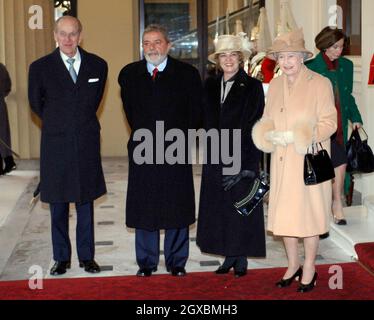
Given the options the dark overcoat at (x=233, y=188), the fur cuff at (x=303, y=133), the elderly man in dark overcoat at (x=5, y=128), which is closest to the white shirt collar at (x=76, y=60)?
the dark overcoat at (x=233, y=188)

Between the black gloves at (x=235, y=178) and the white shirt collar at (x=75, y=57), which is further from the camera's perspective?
the white shirt collar at (x=75, y=57)

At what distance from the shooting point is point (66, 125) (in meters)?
4.59

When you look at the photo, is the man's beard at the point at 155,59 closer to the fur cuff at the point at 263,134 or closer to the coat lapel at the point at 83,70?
the coat lapel at the point at 83,70

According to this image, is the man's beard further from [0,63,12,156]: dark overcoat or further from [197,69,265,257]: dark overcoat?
[0,63,12,156]: dark overcoat

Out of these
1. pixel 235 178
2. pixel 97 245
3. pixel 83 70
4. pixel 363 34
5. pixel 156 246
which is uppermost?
pixel 363 34

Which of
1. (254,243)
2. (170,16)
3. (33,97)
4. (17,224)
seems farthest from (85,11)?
(254,243)

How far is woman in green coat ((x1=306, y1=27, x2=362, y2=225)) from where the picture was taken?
5.50 meters

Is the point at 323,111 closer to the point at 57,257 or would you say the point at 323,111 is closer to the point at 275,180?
the point at 275,180

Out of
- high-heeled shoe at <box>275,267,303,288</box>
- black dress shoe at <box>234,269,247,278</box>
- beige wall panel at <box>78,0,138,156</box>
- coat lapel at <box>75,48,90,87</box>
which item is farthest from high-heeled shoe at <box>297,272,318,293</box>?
beige wall panel at <box>78,0,138,156</box>

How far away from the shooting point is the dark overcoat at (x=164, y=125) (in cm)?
446

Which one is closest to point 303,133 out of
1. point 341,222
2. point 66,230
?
point 66,230

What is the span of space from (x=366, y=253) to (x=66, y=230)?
2.05 m

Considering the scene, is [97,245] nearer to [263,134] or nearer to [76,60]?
[76,60]

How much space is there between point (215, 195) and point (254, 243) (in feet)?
1.28
